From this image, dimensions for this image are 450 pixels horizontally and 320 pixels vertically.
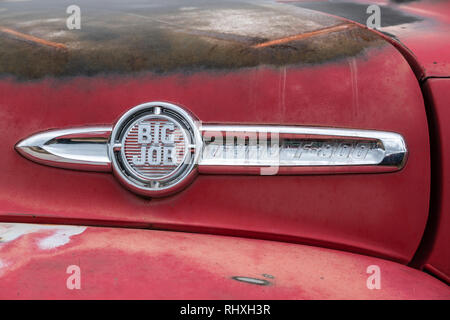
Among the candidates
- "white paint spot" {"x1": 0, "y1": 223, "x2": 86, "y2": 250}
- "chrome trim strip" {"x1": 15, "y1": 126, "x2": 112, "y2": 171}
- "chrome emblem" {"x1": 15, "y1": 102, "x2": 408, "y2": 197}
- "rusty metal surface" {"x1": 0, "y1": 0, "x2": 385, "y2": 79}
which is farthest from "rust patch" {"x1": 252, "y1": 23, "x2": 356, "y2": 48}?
"white paint spot" {"x1": 0, "y1": 223, "x2": 86, "y2": 250}

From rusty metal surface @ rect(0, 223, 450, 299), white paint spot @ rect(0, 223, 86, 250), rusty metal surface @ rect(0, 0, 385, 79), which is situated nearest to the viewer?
rusty metal surface @ rect(0, 223, 450, 299)

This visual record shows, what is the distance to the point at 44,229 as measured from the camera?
112 centimetres

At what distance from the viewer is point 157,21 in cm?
133

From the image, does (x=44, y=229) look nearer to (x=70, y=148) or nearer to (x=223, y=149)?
(x=70, y=148)

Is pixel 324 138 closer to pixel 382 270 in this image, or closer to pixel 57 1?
pixel 382 270

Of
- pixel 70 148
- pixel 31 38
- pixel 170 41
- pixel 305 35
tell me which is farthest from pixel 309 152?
pixel 31 38

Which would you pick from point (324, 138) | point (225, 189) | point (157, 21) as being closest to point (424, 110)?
point (324, 138)

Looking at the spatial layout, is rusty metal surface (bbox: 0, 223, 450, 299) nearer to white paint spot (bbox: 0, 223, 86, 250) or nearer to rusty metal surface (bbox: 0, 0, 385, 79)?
white paint spot (bbox: 0, 223, 86, 250)

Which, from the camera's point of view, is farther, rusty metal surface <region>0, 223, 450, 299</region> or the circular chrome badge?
the circular chrome badge

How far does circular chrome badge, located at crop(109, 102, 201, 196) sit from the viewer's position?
3.71 ft

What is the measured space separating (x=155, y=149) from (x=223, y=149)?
0.14m

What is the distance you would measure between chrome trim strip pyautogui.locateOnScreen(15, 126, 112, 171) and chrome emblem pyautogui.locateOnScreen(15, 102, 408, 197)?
18 millimetres

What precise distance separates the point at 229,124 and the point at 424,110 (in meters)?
0.41
